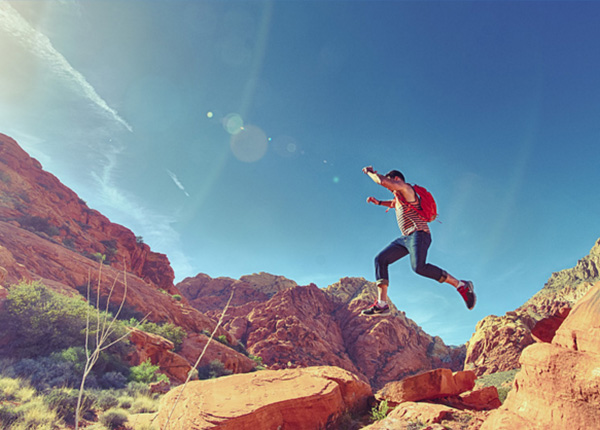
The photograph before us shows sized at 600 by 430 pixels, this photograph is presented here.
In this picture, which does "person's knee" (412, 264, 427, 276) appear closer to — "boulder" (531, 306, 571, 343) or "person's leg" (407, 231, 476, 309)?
"person's leg" (407, 231, 476, 309)

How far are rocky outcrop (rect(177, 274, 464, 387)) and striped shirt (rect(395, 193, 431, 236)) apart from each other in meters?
45.0

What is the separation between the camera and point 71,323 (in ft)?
50.1

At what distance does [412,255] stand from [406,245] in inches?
8.5

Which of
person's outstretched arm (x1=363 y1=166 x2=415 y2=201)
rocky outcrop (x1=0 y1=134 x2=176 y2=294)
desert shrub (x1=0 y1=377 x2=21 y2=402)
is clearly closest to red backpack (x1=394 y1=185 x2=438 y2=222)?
person's outstretched arm (x1=363 y1=166 x2=415 y2=201)

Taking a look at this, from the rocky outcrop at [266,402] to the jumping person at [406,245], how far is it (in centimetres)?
481

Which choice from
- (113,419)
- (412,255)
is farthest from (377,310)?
(113,419)

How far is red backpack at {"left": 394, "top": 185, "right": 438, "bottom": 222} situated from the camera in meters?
5.20

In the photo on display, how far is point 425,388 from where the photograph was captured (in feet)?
30.4

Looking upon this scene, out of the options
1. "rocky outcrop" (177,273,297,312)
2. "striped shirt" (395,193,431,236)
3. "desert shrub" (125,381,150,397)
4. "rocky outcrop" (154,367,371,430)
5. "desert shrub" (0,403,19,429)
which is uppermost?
"rocky outcrop" (177,273,297,312)

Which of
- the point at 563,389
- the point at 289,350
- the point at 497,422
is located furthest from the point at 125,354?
the point at 289,350

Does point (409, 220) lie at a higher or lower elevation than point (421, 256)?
higher

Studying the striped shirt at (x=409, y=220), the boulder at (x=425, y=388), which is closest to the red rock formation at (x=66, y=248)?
the boulder at (x=425, y=388)

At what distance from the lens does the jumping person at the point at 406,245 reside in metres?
5.04

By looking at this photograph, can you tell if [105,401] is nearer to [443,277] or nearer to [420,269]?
[420,269]
